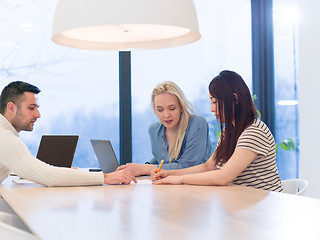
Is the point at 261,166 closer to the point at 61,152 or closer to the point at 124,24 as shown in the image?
the point at 124,24

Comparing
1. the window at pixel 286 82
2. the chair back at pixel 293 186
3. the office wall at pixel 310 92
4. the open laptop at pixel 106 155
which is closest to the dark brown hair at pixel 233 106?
the chair back at pixel 293 186

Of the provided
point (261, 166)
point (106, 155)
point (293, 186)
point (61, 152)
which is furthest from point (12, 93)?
point (293, 186)

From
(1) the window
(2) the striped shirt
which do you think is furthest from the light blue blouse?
(1) the window

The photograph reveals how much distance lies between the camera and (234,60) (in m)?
5.30

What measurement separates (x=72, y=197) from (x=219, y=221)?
80 cm

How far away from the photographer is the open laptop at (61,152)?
326 centimetres

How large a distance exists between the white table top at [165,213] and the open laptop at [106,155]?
26.5 inches

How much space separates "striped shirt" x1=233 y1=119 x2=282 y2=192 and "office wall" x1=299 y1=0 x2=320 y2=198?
2.12 metres

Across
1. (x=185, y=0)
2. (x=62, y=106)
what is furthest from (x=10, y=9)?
(x=185, y=0)

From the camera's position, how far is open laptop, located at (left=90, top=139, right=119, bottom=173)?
9.30 feet

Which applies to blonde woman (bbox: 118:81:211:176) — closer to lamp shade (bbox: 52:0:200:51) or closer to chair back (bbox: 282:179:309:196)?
chair back (bbox: 282:179:309:196)

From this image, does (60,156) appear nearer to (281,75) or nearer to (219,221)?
(219,221)

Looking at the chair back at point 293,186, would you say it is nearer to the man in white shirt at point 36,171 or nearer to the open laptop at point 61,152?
the man in white shirt at point 36,171

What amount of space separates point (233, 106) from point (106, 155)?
0.97 meters
